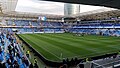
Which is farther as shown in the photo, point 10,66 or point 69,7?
point 69,7

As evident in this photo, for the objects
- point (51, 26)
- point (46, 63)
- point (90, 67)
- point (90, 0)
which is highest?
point (90, 0)

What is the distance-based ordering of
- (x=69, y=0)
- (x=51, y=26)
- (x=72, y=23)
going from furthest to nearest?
(x=72, y=23) → (x=51, y=26) → (x=69, y=0)

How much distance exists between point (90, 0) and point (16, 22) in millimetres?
70056

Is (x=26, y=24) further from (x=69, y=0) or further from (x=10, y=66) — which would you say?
(x=69, y=0)

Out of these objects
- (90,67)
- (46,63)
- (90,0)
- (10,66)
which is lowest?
(46,63)

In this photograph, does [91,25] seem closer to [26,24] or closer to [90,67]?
[26,24]

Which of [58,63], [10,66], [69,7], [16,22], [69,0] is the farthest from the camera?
[69,7]

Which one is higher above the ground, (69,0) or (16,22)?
(69,0)

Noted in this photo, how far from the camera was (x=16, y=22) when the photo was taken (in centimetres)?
7319

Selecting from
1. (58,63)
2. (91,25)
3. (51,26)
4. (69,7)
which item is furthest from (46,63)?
(69,7)

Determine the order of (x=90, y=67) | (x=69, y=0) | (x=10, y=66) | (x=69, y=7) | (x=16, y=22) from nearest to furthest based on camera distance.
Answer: (x=69, y=0), (x=90, y=67), (x=10, y=66), (x=16, y=22), (x=69, y=7)

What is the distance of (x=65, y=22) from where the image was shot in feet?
286

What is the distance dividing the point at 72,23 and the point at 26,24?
2527 centimetres

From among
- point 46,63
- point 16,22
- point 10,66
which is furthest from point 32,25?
point 10,66
